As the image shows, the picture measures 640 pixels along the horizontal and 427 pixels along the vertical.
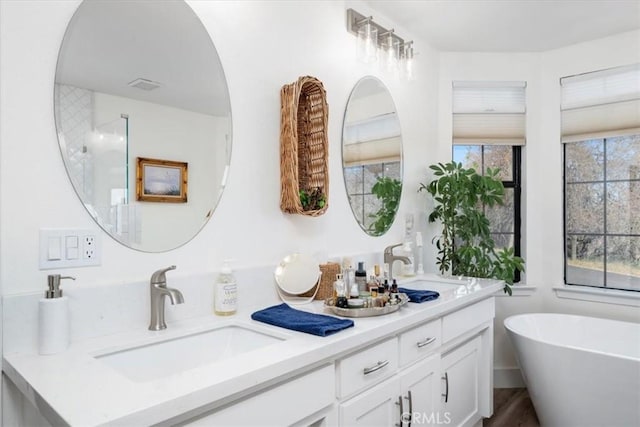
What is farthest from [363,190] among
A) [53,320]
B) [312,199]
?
[53,320]

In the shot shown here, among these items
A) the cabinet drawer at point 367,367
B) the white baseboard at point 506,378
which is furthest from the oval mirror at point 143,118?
the white baseboard at point 506,378

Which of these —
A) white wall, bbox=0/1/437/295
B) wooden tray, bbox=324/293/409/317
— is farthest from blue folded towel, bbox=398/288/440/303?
white wall, bbox=0/1/437/295

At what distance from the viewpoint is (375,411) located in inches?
56.4

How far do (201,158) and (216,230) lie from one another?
27 cm

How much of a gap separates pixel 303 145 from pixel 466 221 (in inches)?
55.1

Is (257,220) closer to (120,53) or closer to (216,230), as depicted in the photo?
(216,230)

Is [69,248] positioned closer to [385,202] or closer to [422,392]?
[422,392]

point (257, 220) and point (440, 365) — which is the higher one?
point (257, 220)

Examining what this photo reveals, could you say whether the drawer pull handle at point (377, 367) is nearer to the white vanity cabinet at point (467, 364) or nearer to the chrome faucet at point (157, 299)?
the white vanity cabinet at point (467, 364)

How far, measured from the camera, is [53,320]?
1.11 m

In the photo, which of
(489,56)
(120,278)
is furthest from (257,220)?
(489,56)

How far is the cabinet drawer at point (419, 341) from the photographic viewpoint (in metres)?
1.60

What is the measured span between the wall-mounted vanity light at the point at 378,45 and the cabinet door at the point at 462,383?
5.20 feet

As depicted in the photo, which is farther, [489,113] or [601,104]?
[489,113]
